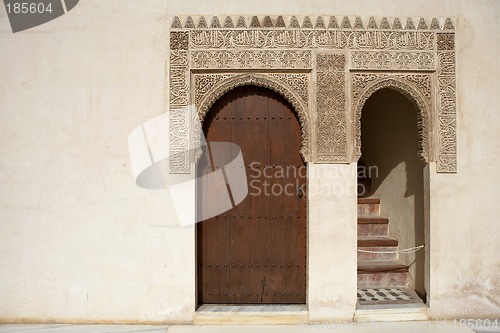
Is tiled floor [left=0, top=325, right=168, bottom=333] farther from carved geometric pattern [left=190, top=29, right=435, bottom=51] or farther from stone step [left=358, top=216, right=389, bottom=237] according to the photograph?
stone step [left=358, top=216, right=389, bottom=237]

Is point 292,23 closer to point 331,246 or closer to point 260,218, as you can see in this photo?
point 260,218

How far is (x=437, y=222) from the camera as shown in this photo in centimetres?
313

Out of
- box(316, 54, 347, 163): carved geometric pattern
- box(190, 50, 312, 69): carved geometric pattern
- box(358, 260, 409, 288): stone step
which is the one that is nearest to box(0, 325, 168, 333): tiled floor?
box(316, 54, 347, 163): carved geometric pattern

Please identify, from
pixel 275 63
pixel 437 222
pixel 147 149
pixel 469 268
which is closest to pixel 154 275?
pixel 147 149

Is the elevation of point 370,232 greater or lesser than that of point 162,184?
lesser

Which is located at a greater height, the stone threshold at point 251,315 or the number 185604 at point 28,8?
the number 185604 at point 28,8

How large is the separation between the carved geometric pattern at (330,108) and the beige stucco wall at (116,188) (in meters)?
0.31

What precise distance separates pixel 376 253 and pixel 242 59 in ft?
8.23

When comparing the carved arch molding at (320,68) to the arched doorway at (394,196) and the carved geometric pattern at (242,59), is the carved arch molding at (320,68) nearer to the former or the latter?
the carved geometric pattern at (242,59)

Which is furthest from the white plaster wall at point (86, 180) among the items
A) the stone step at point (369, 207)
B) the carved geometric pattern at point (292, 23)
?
the stone step at point (369, 207)

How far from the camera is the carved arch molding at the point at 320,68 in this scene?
3.14 meters

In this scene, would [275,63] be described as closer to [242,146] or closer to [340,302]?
[242,146]

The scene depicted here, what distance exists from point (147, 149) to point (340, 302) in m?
1.96

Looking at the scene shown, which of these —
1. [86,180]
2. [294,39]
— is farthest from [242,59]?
[86,180]
